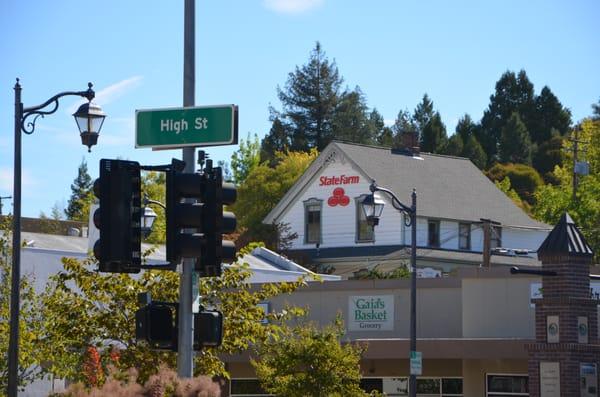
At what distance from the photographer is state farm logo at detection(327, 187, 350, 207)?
58.2 meters

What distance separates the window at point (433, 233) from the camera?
57.4 meters

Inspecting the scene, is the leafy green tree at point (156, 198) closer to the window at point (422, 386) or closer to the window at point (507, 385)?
the window at point (422, 386)

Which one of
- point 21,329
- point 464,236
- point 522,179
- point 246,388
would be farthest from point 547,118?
point 21,329

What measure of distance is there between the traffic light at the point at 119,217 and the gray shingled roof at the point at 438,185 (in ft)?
145

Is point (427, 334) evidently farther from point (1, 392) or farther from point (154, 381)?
point (154, 381)

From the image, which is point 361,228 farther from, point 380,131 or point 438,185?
point 380,131

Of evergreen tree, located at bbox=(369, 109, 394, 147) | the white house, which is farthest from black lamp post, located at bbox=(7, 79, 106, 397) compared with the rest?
evergreen tree, located at bbox=(369, 109, 394, 147)

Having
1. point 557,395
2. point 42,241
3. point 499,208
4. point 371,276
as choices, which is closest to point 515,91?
point 499,208

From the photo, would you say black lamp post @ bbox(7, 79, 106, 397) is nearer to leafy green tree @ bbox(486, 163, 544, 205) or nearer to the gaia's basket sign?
the gaia's basket sign

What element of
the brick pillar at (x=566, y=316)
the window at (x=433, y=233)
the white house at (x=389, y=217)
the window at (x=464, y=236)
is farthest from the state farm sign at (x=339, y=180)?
the brick pillar at (x=566, y=316)

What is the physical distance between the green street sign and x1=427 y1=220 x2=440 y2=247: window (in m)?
43.9

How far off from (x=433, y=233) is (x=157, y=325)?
148 ft

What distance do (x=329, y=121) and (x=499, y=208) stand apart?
3948cm

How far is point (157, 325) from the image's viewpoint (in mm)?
13281
